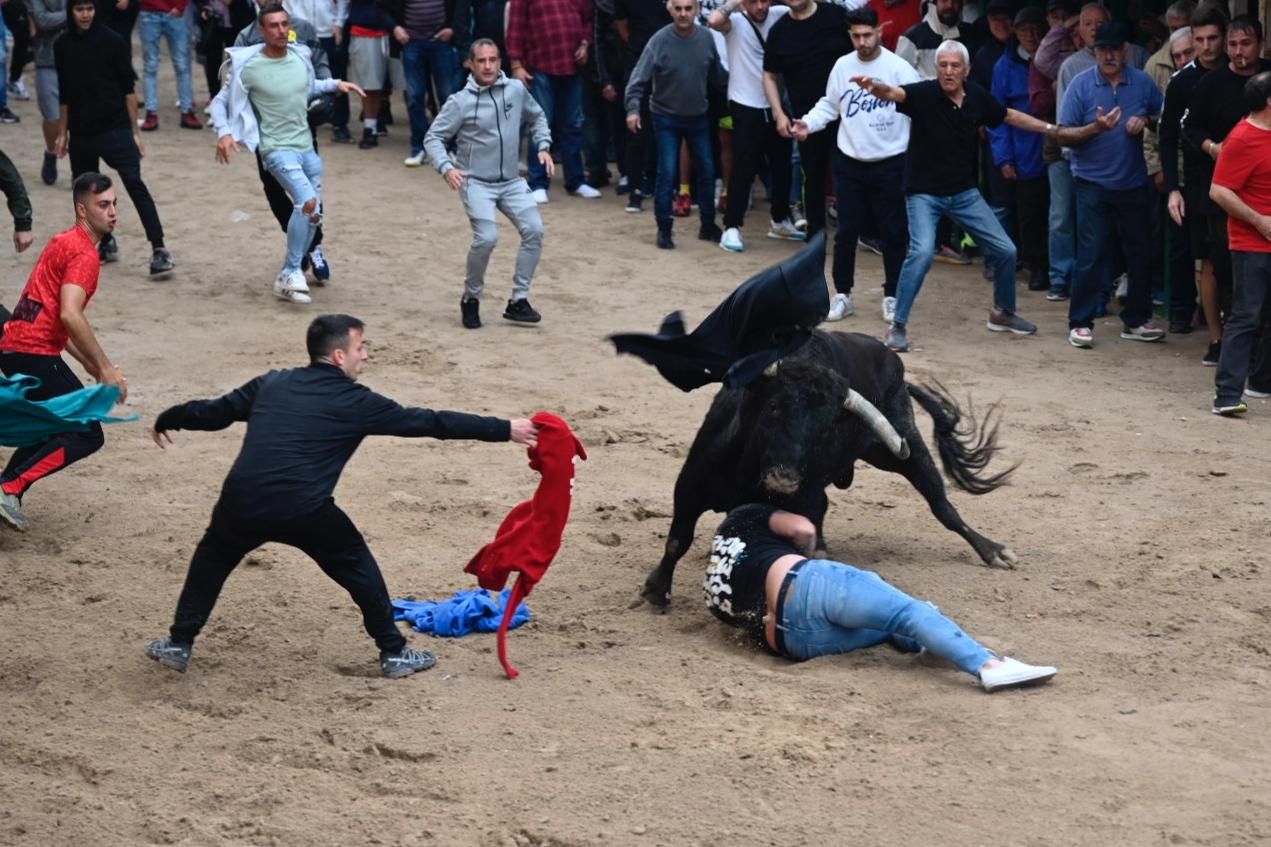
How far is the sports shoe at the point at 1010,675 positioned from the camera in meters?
6.57

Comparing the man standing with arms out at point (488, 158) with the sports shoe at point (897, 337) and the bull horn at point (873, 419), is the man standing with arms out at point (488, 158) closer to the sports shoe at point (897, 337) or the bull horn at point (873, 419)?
the sports shoe at point (897, 337)

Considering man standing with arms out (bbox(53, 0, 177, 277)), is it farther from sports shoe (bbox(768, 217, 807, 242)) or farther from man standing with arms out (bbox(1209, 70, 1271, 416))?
man standing with arms out (bbox(1209, 70, 1271, 416))

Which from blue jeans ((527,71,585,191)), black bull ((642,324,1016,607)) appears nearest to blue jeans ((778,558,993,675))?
black bull ((642,324,1016,607))

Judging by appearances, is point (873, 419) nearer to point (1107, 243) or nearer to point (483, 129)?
point (1107, 243)

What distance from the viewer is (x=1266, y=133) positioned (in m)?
10.2

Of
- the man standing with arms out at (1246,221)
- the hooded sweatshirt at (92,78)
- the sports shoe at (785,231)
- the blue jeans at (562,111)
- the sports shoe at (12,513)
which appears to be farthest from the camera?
the blue jeans at (562,111)

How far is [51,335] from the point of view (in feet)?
27.9

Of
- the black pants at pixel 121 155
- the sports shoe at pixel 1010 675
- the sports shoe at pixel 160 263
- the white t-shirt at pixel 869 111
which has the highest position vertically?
the white t-shirt at pixel 869 111

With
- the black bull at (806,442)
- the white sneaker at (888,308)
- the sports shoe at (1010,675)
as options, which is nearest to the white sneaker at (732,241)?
the white sneaker at (888,308)

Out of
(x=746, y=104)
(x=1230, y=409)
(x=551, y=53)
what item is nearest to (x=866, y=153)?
(x=746, y=104)

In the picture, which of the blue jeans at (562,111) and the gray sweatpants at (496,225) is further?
the blue jeans at (562,111)

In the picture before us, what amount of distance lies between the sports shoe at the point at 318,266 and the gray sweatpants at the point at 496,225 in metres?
1.37

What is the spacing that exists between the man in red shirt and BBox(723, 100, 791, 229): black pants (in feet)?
22.8

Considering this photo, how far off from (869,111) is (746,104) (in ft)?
6.64
